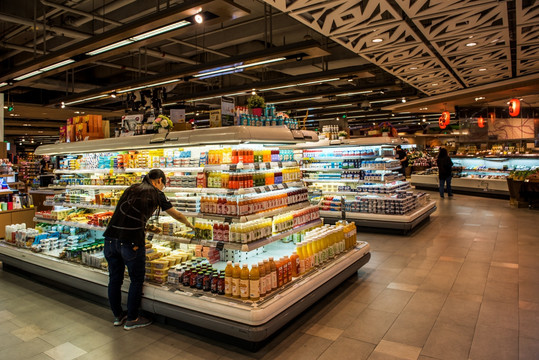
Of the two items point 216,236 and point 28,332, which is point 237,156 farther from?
point 28,332

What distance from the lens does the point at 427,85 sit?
1139cm

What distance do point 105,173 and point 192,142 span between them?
8.74 ft

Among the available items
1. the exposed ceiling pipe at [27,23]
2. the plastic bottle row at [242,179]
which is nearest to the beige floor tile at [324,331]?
the plastic bottle row at [242,179]

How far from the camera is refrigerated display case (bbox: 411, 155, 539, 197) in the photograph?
500 inches

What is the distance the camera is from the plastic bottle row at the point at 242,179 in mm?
3930

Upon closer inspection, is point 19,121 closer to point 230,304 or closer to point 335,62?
point 335,62

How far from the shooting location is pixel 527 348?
10.6 feet

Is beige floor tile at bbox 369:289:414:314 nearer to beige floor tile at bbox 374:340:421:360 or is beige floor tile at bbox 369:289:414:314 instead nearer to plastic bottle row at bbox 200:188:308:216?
beige floor tile at bbox 374:340:421:360

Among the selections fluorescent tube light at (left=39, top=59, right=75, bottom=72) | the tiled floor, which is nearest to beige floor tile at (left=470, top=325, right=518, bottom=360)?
the tiled floor

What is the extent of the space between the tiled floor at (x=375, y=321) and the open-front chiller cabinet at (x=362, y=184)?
1.82 m

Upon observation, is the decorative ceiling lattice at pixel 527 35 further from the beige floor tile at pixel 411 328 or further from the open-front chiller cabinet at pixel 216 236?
the beige floor tile at pixel 411 328

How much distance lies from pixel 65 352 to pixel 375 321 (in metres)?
3.11

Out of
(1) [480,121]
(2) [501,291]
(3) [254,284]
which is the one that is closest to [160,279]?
(3) [254,284]

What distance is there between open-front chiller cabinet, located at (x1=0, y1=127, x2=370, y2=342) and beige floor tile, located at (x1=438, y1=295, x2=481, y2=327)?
121cm
